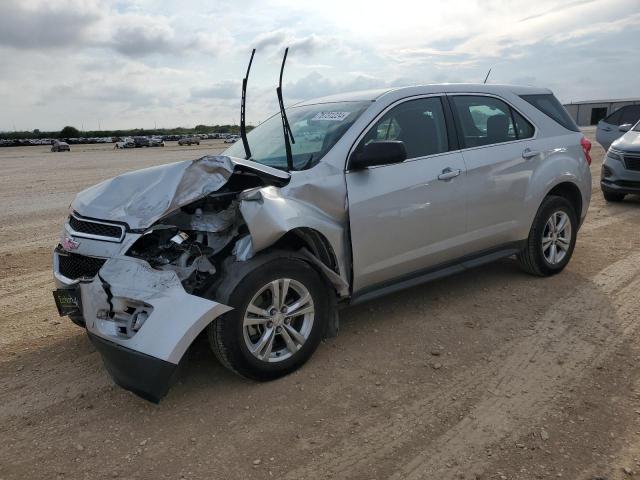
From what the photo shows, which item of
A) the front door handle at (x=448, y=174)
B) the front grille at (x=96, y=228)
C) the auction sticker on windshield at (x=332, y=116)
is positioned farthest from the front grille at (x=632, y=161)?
the front grille at (x=96, y=228)

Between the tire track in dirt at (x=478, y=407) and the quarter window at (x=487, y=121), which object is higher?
the quarter window at (x=487, y=121)

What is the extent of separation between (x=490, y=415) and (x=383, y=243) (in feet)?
4.62

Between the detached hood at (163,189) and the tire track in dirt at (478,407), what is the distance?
5.62 feet

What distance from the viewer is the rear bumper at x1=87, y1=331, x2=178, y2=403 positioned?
2.94 m

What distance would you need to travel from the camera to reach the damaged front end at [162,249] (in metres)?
3.00

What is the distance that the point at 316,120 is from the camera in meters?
4.36

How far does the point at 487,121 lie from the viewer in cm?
484

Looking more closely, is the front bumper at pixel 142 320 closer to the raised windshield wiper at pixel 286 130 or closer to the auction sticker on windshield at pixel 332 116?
the raised windshield wiper at pixel 286 130

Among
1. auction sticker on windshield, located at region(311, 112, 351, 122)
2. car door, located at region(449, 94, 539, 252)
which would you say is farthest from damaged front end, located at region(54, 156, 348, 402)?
car door, located at region(449, 94, 539, 252)

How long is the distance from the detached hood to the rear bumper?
0.77 metres

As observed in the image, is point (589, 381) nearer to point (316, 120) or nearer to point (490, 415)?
point (490, 415)

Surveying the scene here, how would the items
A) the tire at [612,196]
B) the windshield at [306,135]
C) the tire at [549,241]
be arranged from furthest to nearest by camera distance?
the tire at [612,196], the tire at [549,241], the windshield at [306,135]

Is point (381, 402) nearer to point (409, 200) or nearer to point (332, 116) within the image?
point (409, 200)

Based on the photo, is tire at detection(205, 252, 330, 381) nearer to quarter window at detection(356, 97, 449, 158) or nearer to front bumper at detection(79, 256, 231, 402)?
front bumper at detection(79, 256, 231, 402)
